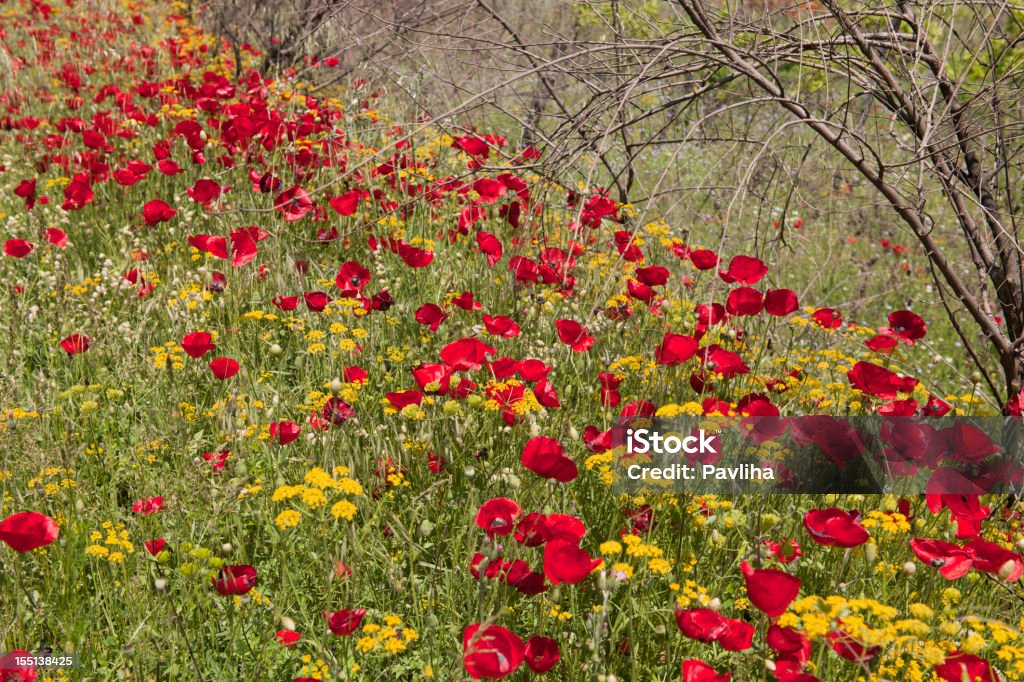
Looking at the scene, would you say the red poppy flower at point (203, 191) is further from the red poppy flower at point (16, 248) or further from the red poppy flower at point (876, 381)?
the red poppy flower at point (876, 381)

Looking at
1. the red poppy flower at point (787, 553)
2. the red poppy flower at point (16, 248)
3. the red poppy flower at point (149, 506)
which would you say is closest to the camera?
the red poppy flower at point (787, 553)

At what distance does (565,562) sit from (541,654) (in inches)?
6.6

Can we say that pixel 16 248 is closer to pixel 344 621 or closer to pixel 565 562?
pixel 344 621

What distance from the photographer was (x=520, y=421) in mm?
2023

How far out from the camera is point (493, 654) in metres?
1.22

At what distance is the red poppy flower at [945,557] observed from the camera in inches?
60.4

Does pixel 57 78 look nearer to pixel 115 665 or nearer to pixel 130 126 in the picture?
pixel 130 126

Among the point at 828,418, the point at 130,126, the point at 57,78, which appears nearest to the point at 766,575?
the point at 828,418

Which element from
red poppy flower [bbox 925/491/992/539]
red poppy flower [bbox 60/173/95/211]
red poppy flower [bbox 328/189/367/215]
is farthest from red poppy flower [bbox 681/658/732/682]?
red poppy flower [bbox 60/173/95/211]

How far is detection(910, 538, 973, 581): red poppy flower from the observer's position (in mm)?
1535

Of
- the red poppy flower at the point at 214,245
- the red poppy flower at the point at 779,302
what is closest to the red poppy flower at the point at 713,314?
the red poppy flower at the point at 779,302

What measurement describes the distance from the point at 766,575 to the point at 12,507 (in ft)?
5.59

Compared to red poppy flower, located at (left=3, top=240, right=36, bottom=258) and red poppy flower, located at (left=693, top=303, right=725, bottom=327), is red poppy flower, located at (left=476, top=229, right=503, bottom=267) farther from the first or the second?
red poppy flower, located at (left=3, top=240, right=36, bottom=258)

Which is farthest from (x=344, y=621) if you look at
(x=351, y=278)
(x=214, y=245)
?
(x=214, y=245)
